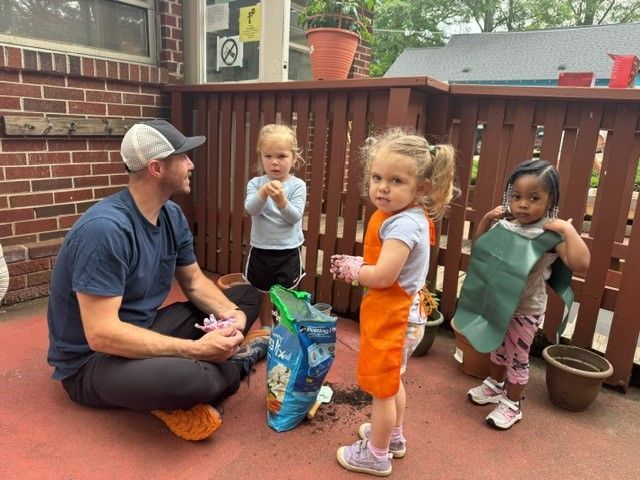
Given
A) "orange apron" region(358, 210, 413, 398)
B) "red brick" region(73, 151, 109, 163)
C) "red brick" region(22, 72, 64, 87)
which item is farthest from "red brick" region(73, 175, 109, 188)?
"orange apron" region(358, 210, 413, 398)

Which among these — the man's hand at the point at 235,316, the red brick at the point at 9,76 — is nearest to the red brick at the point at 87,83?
the red brick at the point at 9,76

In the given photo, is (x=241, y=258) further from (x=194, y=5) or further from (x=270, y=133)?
(x=194, y=5)

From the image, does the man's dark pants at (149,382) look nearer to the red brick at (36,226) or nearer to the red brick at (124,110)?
the red brick at (36,226)

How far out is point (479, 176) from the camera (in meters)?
2.77

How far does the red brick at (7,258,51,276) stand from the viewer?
309cm

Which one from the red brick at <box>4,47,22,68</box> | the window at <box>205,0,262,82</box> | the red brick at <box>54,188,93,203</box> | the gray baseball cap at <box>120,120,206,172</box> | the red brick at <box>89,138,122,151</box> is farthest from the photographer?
the window at <box>205,0,262,82</box>

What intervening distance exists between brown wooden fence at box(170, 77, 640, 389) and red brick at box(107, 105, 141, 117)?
1.10 feet

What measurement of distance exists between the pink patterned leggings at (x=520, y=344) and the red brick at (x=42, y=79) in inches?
129

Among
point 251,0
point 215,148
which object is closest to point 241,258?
point 215,148

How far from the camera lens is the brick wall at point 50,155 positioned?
3.00 meters

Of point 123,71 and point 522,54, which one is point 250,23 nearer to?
point 123,71

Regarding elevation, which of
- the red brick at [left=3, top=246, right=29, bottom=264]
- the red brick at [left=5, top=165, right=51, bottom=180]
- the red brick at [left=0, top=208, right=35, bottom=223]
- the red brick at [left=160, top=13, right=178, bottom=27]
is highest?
the red brick at [left=160, top=13, right=178, bottom=27]

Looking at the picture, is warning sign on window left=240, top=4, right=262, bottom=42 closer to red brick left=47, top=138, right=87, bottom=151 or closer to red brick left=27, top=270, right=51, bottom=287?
red brick left=47, top=138, right=87, bottom=151

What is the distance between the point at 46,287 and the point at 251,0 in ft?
9.49
